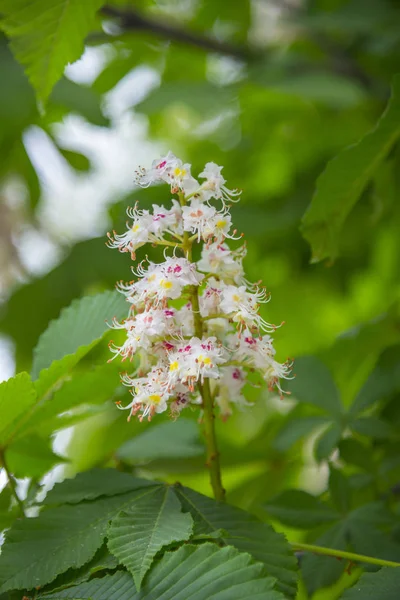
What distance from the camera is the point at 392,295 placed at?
2.39 m

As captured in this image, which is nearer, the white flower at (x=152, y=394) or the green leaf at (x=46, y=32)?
the white flower at (x=152, y=394)

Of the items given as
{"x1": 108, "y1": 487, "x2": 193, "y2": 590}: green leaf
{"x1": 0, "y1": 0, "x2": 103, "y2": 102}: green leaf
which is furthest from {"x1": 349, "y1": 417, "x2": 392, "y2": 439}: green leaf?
{"x1": 0, "y1": 0, "x2": 103, "y2": 102}: green leaf

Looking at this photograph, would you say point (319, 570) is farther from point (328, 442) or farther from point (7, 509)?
point (7, 509)

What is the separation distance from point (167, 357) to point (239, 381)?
0.12 metres

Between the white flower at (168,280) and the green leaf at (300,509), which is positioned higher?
the white flower at (168,280)

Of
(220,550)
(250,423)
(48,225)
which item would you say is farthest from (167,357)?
(48,225)

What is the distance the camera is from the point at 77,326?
1.03m

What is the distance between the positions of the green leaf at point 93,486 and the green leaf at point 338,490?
1.33 ft

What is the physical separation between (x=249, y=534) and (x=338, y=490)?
0.40 metres

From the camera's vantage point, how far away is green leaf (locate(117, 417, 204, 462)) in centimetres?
129

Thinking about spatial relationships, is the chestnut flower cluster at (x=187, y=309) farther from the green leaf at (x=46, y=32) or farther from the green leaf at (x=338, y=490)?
the green leaf at (x=338, y=490)

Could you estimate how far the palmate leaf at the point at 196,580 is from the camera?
697 mm

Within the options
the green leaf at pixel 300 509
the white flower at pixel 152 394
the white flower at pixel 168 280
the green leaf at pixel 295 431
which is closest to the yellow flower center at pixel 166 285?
the white flower at pixel 168 280

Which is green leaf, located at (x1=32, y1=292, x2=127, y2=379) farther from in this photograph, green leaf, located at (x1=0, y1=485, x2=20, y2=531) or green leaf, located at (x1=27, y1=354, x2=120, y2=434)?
green leaf, located at (x1=0, y1=485, x2=20, y2=531)
